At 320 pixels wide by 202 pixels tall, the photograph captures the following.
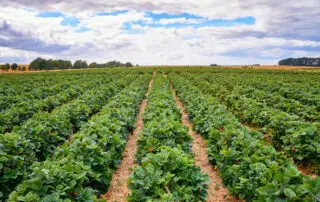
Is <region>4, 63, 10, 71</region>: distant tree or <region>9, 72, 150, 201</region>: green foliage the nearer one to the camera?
<region>9, 72, 150, 201</region>: green foliage

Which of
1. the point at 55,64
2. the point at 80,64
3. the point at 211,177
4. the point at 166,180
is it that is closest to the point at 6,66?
the point at 55,64

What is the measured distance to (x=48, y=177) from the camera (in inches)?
158

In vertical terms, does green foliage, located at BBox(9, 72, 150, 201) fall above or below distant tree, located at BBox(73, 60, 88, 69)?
below

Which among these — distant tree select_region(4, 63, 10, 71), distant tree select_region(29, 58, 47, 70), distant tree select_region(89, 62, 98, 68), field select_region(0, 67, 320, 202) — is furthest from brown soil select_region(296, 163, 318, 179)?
distant tree select_region(4, 63, 10, 71)

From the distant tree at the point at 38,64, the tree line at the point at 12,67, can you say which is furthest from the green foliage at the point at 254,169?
the tree line at the point at 12,67

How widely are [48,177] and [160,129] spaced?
303cm

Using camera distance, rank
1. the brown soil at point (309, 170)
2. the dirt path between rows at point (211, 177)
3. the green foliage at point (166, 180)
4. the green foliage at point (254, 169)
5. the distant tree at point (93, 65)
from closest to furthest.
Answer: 1. the green foliage at point (254, 169)
2. the green foliage at point (166, 180)
3. the dirt path between rows at point (211, 177)
4. the brown soil at point (309, 170)
5. the distant tree at point (93, 65)

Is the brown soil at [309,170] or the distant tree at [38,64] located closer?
the brown soil at [309,170]

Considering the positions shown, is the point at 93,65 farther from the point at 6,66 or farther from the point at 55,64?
the point at 6,66

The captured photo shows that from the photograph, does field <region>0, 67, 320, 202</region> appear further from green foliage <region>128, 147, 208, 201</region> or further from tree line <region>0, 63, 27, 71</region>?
tree line <region>0, 63, 27, 71</region>

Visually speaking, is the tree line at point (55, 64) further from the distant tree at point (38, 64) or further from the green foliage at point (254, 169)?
the green foliage at point (254, 169)

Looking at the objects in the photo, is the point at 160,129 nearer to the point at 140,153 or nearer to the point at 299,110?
the point at 140,153

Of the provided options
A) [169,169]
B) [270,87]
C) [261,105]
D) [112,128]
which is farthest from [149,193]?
[270,87]

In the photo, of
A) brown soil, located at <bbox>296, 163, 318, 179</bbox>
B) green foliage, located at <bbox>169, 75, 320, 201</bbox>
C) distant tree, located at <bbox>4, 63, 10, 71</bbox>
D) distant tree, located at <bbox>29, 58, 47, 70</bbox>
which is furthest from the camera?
distant tree, located at <bbox>4, 63, 10, 71</bbox>
